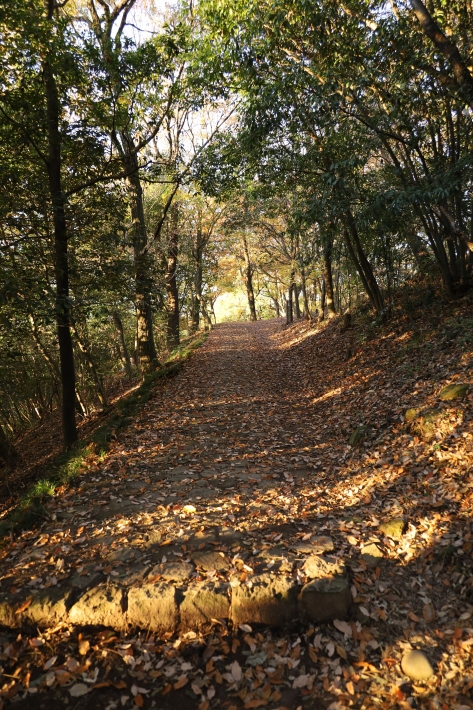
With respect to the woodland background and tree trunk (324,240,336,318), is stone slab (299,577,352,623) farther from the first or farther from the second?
tree trunk (324,240,336,318)

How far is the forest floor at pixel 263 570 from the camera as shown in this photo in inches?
116

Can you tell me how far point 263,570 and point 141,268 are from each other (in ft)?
23.3

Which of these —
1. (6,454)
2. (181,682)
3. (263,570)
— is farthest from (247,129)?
(6,454)

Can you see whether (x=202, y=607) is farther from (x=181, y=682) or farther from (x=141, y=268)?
(x=141, y=268)

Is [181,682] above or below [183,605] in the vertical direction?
below

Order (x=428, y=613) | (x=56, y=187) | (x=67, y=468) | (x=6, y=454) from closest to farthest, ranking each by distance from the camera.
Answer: (x=428, y=613) < (x=67, y=468) < (x=56, y=187) < (x=6, y=454)

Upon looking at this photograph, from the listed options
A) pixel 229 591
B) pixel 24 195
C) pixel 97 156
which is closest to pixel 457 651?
pixel 229 591

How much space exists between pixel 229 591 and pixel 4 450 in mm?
13083

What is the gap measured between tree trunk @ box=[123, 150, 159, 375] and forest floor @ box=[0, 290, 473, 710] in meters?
3.68

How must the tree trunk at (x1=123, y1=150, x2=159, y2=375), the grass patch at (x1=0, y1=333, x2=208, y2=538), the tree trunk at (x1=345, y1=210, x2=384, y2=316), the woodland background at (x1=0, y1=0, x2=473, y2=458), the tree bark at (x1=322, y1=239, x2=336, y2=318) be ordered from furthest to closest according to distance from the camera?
the tree bark at (x1=322, y1=239, x2=336, y2=318), the tree trunk at (x1=345, y1=210, x2=384, y2=316), the tree trunk at (x1=123, y1=150, x2=159, y2=375), the woodland background at (x1=0, y1=0, x2=473, y2=458), the grass patch at (x1=0, y1=333, x2=208, y2=538)

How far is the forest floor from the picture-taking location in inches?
116

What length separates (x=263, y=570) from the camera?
377 centimetres

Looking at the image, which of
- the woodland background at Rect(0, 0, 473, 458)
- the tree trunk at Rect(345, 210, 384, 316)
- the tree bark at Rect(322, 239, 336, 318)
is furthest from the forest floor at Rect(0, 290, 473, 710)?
the tree bark at Rect(322, 239, 336, 318)

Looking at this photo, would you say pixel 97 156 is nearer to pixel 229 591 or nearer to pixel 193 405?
pixel 193 405
